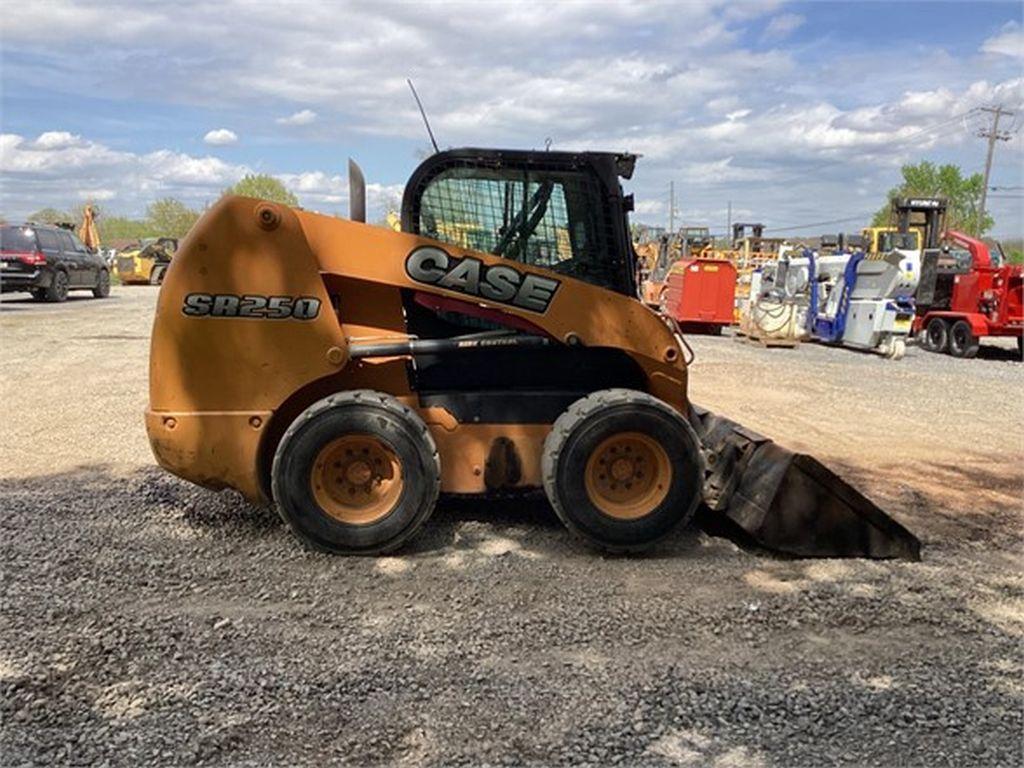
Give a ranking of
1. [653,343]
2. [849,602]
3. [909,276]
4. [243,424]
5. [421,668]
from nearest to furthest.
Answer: [421,668]
[849,602]
[243,424]
[653,343]
[909,276]

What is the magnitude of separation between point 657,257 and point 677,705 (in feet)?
77.3

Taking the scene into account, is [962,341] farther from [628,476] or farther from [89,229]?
[89,229]

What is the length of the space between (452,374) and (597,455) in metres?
0.99

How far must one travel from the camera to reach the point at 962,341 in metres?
16.8

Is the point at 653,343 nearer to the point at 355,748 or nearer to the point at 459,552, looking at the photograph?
the point at 459,552

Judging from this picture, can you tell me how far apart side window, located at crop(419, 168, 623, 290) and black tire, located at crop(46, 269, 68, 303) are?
743 inches

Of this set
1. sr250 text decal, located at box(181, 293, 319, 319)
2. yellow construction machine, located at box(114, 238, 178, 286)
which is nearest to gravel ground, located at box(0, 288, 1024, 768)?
sr250 text decal, located at box(181, 293, 319, 319)

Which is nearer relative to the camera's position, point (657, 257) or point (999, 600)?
point (999, 600)

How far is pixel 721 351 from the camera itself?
1617 centimetres

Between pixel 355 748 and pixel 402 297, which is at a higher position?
pixel 402 297

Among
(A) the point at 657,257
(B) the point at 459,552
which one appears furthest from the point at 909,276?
(B) the point at 459,552

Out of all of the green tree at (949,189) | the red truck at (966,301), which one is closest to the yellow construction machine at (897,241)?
the red truck at (966,301)

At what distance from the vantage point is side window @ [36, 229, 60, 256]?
2041 cm

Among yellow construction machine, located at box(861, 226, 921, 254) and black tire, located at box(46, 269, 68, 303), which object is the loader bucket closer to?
yellow construction machine, located at box(861, 226, 921, 254)
